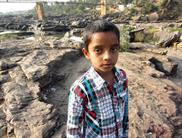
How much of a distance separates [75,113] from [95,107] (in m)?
0.15

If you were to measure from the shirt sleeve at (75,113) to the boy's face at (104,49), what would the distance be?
24cm

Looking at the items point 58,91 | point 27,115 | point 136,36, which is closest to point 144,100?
point 58,91

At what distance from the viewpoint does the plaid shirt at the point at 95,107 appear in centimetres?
185

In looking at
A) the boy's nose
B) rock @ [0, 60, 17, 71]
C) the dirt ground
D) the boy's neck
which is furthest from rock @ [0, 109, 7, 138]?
the boy's nose

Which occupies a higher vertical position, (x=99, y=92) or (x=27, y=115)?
(x=99, y=92)

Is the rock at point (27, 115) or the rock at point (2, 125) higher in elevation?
the rock at point (27, 115)

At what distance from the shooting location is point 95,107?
1906 millimetres

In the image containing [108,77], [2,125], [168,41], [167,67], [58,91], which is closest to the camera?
[108,77]

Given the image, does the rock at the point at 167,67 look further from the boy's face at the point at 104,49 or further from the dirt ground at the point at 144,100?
the boy's face at the point at 104,49

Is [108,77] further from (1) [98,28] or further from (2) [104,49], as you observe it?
(1) [98,28]

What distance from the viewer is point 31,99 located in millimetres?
4188

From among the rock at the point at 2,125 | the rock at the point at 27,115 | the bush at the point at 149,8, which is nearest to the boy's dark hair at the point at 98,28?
the rock at the point at 27,115

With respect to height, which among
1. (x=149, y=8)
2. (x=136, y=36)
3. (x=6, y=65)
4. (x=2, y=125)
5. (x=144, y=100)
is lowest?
(x=149, y=8)

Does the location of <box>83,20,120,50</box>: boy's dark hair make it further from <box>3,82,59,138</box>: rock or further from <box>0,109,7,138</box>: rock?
<box>0,109,7,138</box>: rock
